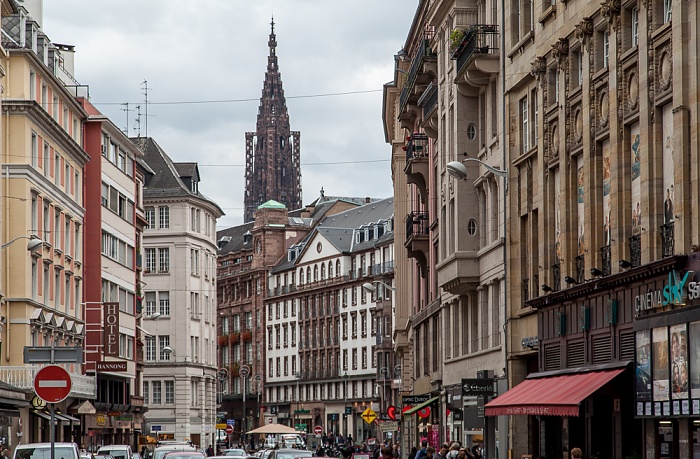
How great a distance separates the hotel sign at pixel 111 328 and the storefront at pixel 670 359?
4966cm

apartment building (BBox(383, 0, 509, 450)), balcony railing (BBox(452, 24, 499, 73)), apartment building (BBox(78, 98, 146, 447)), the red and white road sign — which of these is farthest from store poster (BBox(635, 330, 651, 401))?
apartment building (BBox(78, 98, 146, 447))

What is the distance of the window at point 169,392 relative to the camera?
119188 mm

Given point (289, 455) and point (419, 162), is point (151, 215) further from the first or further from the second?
point (289, 455)

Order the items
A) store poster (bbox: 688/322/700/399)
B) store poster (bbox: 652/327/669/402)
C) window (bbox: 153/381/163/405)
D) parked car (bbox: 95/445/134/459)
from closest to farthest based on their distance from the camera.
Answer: store poster (bbox: 688/322/700/399) < store poster (bbox: 652/327/669/402) < parked car (bbox: 95/445/134/459) < window (bbox: 153/381/163/405)

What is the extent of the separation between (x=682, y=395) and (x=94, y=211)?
5590 cm

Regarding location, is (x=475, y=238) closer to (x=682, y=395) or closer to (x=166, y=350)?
(x=682, y=395)

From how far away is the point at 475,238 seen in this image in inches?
1786

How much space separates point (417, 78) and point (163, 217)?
65.7 m

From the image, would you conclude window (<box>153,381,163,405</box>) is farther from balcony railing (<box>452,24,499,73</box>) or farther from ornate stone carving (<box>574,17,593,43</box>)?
ornate stone carving (<box>574,17,593,43</box>)

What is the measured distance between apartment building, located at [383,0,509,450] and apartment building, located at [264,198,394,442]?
76738 millimetres

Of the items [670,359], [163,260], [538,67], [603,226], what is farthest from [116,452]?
[163,260]

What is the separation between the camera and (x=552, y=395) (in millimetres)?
31719

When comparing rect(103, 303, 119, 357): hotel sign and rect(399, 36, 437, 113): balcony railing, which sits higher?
rect(399, 36, 437, 113): balcony railing

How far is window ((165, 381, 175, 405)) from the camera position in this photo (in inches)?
4692
